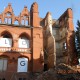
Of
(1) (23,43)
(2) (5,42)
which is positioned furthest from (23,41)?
(2) (5,42)

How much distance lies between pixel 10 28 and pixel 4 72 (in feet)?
21.3

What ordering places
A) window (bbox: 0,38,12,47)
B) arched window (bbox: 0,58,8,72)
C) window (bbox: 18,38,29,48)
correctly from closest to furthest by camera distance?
arched window (bbox: 0,58,8,72) < window (bbox: 0,38,12,47) < window (bbox: 18,38,29,48)

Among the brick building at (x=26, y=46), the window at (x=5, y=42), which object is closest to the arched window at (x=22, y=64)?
the brick building at (x=26, y=46)

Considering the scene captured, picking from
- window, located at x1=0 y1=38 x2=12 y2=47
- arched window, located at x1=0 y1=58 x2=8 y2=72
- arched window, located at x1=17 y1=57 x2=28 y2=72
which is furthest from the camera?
window, located at x1=0 y1=38 x2=12 y2=47

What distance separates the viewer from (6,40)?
30.2 metres

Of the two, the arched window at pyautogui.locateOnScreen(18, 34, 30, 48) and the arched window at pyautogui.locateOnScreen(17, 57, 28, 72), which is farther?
the arched window at pyautogui.locateOnScreen(18, 34, 30, 48)

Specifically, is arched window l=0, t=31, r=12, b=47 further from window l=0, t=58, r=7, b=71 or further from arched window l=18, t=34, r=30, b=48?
window l=0, t=58, r=7, b=71

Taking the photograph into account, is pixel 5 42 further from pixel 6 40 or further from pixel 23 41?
pixel 23 41

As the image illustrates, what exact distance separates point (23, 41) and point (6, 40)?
2517mm

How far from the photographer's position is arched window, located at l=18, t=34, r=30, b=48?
3048 centimetres

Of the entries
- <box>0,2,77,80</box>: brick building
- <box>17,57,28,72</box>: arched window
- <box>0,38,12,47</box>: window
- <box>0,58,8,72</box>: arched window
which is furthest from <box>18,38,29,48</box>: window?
<box>0,58,8,72</box>: arched window

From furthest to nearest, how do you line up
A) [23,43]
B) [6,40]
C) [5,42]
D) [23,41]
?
1. [23,41]
2. [23,43]
3. [6,40]
4. [5,42]

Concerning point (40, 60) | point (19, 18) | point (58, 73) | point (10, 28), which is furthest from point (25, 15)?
point (58, 73)

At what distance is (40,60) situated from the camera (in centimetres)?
2977
